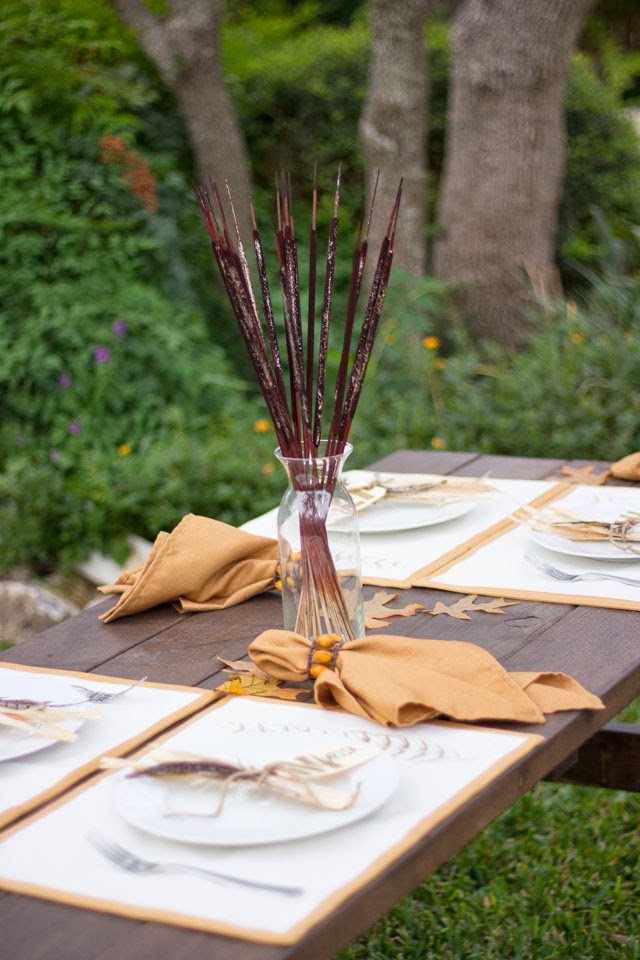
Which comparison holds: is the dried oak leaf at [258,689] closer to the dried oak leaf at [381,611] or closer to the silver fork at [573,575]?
the dried oak leaf at [381,611]

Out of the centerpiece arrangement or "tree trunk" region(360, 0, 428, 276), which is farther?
"tree trunk" region(360, 0, 428, 276)

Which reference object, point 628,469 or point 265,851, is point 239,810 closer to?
point 265,851

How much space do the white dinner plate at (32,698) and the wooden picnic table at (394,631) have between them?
0.10 metres

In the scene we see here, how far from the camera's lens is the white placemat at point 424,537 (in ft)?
6.49

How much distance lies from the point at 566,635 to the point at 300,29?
389 inches

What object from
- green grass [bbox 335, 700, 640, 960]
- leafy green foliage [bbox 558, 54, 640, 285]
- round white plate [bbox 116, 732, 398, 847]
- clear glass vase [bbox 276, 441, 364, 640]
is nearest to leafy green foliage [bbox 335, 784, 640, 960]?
green grass [bbox 335, 700, 640, 960]

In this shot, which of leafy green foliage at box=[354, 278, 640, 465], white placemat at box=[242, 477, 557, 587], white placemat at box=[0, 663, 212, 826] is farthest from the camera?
leafy green foliage at box=[354, 278, 640, 465]

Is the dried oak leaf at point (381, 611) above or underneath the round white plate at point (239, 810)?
above

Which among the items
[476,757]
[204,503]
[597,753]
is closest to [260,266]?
[476,757]

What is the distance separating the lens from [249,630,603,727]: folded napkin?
4.41ft

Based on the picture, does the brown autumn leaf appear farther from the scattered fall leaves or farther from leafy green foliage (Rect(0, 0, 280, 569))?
leafy green foliage (Rect(0, 0, 280, 569))

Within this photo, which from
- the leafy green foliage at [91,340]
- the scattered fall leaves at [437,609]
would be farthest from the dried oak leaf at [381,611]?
the leafy green foliage at [91,340]

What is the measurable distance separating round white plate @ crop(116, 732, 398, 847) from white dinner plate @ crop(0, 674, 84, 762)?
0.18 meters

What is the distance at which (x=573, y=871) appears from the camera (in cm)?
265
